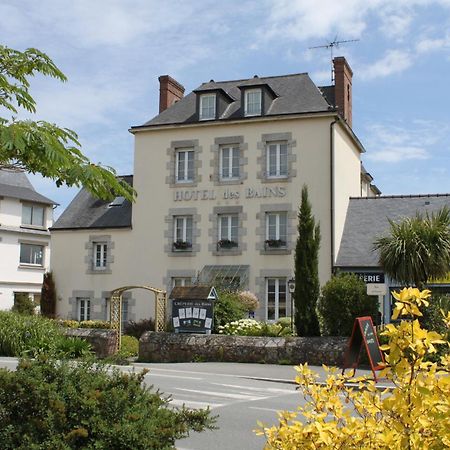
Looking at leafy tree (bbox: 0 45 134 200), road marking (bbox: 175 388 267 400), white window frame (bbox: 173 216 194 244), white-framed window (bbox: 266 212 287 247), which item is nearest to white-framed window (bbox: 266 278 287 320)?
white-framed window (bbox: 266 212 287 247)

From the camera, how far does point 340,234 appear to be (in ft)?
88.7

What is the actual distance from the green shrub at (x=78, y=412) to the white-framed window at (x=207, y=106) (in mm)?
24164

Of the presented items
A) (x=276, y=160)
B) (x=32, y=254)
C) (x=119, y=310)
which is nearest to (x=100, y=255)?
(x=119, y=310)

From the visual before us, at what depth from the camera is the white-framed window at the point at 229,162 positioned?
27984 millimetres

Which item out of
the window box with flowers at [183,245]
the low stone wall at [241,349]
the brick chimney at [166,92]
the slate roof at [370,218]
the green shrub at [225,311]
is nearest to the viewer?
the low stone wall at [241,349]

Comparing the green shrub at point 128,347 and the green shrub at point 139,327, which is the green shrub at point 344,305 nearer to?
the green shrub at point 128,347

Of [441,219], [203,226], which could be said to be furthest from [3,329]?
[441,219]

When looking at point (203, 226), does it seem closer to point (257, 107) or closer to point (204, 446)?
point (257, 107)

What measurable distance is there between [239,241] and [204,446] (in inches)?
768

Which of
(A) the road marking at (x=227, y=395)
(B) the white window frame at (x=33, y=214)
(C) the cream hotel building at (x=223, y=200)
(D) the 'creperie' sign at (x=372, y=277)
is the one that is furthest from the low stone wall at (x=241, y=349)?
(B) the white window frame at (x=33, y=214)

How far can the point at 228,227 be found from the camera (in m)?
27.8

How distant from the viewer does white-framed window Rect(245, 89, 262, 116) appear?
28.0 meters

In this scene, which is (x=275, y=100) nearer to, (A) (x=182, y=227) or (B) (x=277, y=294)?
(A) (x=182, y=227)

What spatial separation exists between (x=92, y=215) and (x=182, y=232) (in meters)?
4.87
